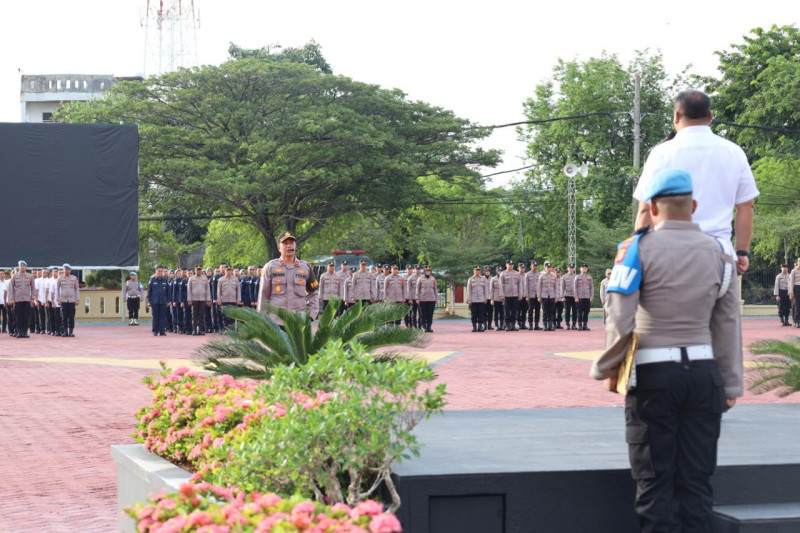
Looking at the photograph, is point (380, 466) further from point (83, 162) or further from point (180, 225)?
point (180, 225)

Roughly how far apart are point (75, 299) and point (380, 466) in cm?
2482

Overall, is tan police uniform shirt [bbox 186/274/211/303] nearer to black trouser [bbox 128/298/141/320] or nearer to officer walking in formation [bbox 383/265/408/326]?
officer walking in formation [bbox 383/265/408/326]

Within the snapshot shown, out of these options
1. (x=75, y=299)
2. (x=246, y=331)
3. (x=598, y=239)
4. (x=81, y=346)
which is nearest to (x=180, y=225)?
(x=598, y=239)

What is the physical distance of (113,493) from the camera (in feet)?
23.9

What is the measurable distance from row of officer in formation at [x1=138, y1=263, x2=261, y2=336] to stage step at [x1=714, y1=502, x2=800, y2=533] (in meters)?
23.6

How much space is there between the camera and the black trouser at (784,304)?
32.8 meters

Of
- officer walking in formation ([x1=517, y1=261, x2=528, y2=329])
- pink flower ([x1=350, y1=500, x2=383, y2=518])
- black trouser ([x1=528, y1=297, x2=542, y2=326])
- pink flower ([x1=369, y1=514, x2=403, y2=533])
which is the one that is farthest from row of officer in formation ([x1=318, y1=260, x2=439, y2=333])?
pink flower ([x1=369, y1=514, x2=403, y2=533])

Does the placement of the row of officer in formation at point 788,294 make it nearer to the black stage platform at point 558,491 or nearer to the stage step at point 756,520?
the black stage platform at point 558,491

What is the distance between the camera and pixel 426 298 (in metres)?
29.6

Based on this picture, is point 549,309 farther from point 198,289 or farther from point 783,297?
point 198,289

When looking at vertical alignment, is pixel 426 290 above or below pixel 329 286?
below

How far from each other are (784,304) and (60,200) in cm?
2201

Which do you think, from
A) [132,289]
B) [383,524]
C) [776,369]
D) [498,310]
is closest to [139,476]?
[383,524]

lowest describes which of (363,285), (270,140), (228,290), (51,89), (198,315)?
(198,315)
